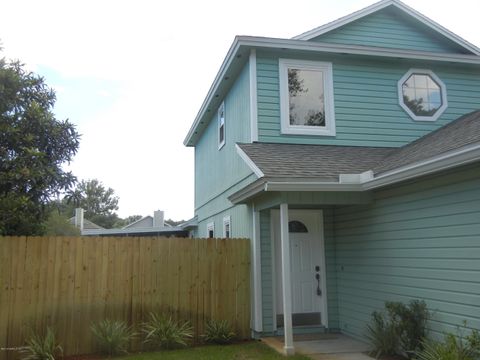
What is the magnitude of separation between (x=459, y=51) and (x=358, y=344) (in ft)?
23.8

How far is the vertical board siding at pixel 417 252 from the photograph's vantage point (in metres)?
5.36

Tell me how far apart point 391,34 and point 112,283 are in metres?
8.06

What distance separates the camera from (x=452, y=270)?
562cm

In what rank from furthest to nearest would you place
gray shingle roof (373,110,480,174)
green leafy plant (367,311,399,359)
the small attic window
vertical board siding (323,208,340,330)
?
the small attic window → vertical board siding (323,208,340,330) → green leafy plant (367,311,399,359) → gray shingle roof (373,110,480,174)

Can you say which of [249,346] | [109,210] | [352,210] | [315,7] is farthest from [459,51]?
[109,210]

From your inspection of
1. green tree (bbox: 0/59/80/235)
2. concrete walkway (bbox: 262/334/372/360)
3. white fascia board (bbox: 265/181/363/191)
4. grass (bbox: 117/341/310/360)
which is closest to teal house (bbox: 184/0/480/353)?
white fascia board (bbox: 265/181/363/191)

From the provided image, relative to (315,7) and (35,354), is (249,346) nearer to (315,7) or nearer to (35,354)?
(35,354)

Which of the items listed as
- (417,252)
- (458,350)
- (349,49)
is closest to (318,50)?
(349,49)

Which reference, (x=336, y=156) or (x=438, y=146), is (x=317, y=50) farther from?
→ (x=438, y=146)

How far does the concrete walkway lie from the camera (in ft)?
21.7

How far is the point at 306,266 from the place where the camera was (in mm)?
8656

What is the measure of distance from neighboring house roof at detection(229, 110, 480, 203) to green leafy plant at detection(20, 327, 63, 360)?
3.84 m

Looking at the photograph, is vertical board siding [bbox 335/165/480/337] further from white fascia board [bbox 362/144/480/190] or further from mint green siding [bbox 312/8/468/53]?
mint green siding [bbox 312/8/468/53]

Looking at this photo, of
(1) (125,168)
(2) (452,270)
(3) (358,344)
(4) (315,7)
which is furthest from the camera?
(1) (125,168)
